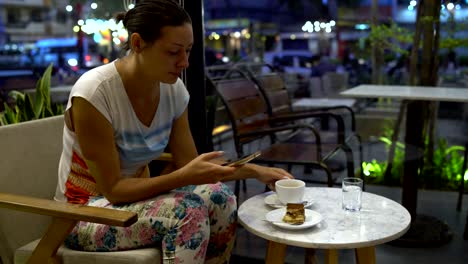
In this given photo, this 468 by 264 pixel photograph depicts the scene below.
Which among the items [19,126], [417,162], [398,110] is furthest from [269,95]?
[19,126]

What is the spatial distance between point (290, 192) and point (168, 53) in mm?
640

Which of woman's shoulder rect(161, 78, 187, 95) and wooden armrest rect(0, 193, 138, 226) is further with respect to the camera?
woman's shoulder rect(161, 78, 187, 95)

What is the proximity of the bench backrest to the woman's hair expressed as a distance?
679 millimetres

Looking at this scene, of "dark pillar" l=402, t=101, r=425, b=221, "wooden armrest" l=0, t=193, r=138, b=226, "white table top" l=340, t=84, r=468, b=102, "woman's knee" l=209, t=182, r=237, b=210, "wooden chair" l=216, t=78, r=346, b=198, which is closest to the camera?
"wooden armrest" l=0, t=193, r=138, b=226

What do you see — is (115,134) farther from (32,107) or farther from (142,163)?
(32,107)

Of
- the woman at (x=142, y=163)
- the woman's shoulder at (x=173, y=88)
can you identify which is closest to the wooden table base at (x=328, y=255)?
the woman at (x=142, y=163)

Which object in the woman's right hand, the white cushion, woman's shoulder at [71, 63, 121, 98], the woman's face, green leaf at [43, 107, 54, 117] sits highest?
the woman's face

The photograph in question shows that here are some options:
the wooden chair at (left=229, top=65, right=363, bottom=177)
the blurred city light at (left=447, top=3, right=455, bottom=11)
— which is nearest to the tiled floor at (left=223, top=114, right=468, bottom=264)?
the wooden chair at (left=229, top=65, right=363, bottom=177)

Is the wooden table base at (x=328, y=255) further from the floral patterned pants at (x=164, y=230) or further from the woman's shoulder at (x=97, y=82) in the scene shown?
the woman's shoulder at (x=97, y=82)

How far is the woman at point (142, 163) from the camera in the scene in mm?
1610

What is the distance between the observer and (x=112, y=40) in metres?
3.50

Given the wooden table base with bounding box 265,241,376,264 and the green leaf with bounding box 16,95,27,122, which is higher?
the green leaf with bounding box 16,95,27,122

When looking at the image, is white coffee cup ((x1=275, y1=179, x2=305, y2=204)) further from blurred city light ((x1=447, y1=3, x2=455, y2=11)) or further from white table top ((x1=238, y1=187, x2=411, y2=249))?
blurred city light ((x1=447, y1=3, x2=455, y2=11))

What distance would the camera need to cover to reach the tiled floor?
259cm
